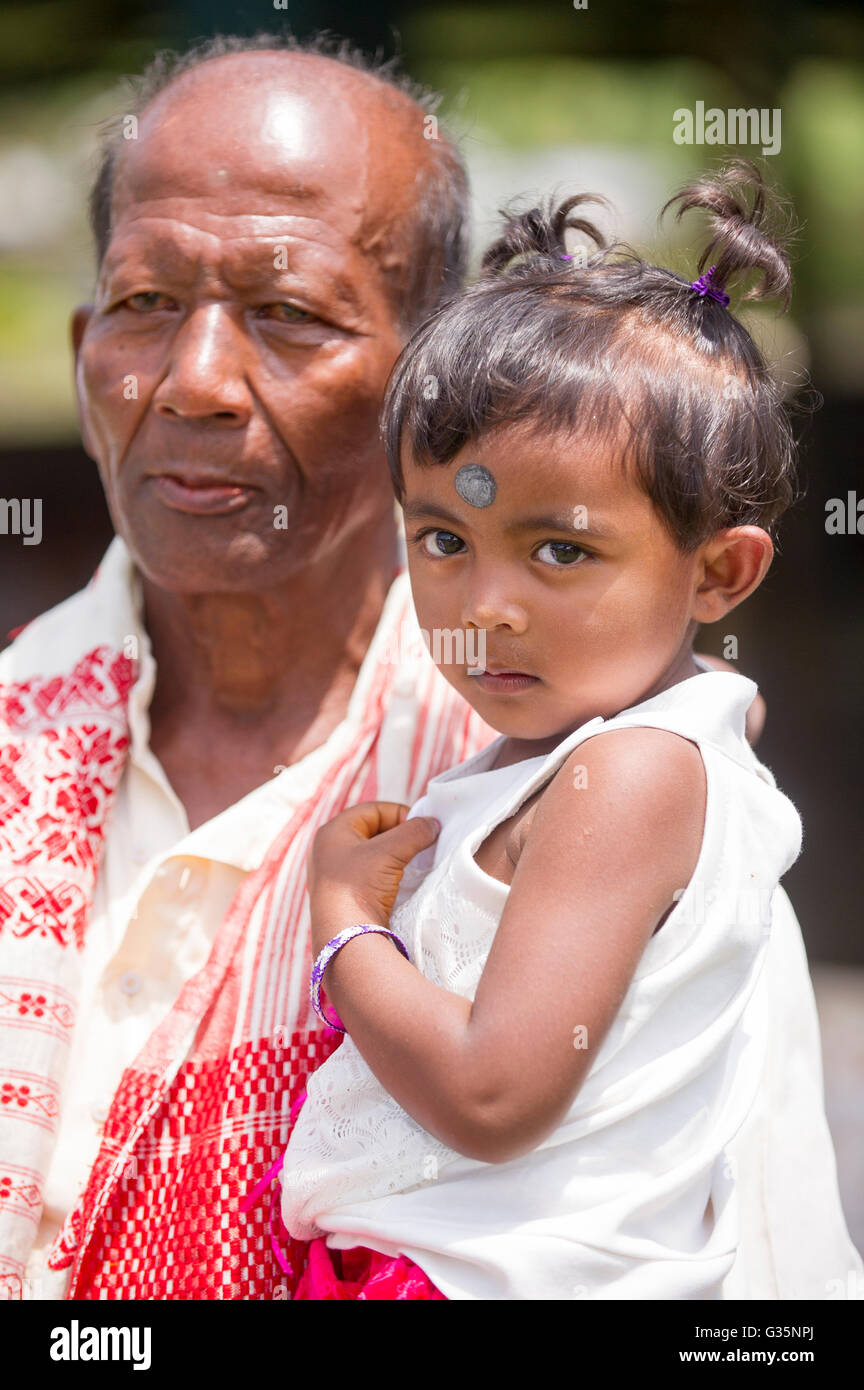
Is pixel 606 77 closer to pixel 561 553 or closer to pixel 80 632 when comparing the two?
pixel 80 632

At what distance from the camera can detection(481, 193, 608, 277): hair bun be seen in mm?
1671

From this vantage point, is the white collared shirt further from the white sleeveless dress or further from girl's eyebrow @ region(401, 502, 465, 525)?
girl's eyebrow @ region(401, 502, 465, 525)

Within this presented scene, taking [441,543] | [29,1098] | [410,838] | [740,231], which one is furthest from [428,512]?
[29,1098]

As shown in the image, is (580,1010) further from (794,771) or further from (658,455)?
(794,771)

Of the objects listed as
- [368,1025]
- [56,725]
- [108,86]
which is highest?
[108,86]

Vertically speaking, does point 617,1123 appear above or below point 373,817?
below

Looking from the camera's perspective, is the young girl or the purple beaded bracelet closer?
the young girl

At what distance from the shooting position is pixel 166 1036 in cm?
180

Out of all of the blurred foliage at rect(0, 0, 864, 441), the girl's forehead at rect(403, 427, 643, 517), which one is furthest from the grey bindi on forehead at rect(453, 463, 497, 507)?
the blurred foliage at rect(0, 0, 864, 441)

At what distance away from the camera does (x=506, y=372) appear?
138 centimetres

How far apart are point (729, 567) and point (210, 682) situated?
3.46ft

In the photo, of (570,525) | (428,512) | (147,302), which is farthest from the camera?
(147,302)
